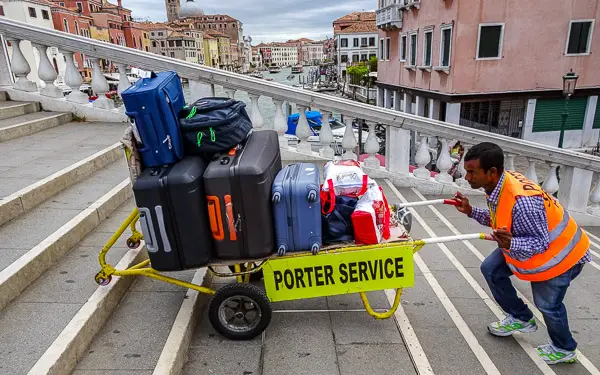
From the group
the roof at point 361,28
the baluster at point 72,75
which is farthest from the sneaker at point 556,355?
the roof at point 361,28

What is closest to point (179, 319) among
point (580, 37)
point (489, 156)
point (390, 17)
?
point (489, 156)

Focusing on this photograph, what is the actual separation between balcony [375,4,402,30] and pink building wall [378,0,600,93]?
17.4 ft

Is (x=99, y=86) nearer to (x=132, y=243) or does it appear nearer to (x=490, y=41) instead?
(x=132, y=243)

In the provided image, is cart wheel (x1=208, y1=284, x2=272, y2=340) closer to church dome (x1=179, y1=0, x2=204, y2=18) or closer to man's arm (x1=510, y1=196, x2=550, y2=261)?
man's arm (x1=510, y1=196, x2=550, y2=261)

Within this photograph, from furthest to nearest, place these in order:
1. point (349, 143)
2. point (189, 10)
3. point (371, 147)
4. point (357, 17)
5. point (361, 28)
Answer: point (189, 10) → point (357, 17) → point (361, 28) → point (371, 147) → point (349, 143)

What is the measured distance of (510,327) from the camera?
2.84 metres

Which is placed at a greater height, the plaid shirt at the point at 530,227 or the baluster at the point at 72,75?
the baluster at the point at 72,75

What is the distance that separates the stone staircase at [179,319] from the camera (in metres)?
2.38

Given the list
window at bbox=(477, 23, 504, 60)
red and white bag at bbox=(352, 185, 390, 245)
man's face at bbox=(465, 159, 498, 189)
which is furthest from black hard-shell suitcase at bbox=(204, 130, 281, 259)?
window at bbox=(477, 23, 504, 60)

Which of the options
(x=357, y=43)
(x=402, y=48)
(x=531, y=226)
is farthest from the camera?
(x=357, y=43)

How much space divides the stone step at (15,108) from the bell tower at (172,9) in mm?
126934

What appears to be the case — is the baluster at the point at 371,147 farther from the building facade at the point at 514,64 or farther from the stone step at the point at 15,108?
the building facade at the point at 514,64

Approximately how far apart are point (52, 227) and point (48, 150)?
79.5 inches

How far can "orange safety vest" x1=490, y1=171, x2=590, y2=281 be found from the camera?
2504mm
